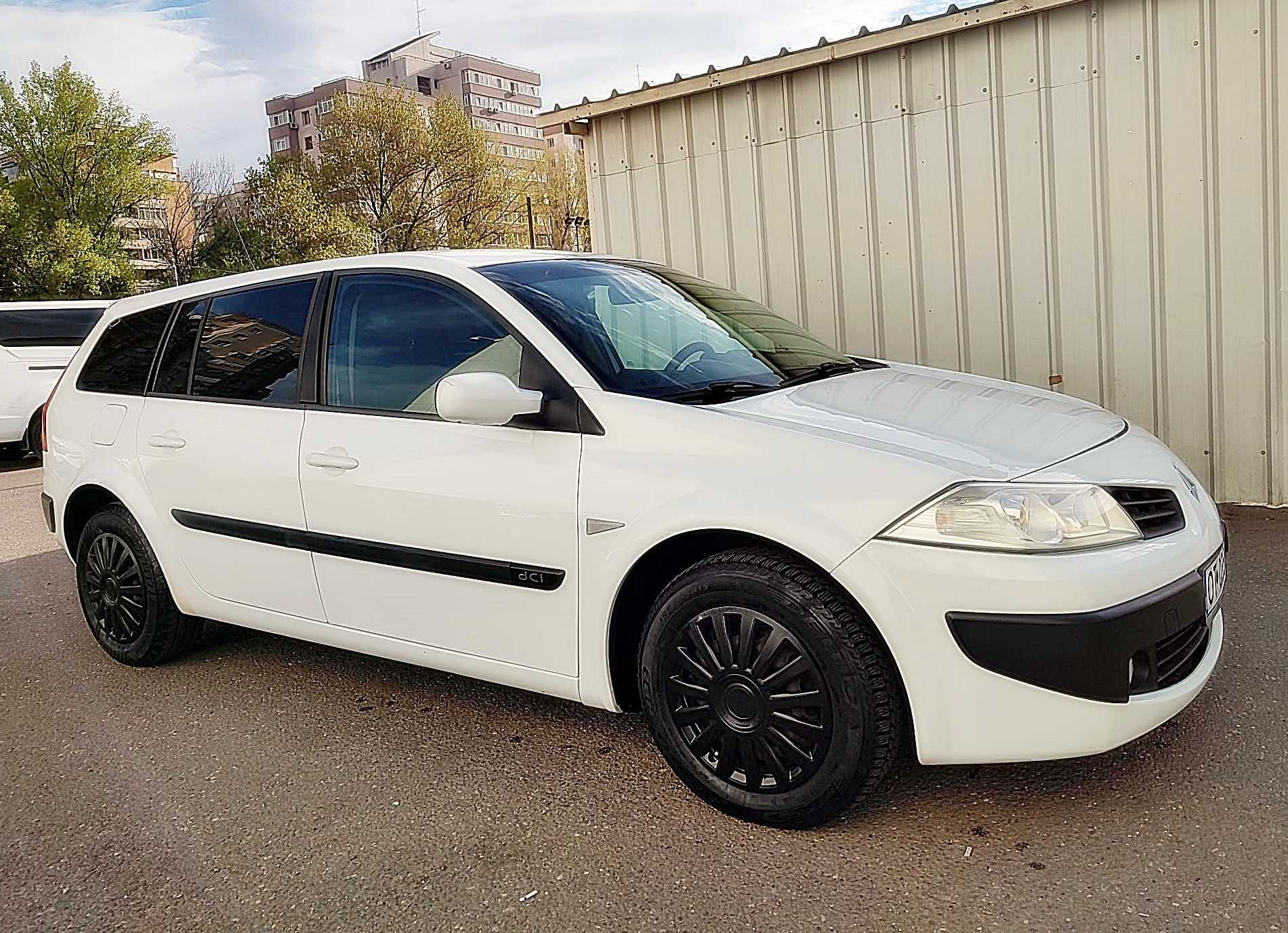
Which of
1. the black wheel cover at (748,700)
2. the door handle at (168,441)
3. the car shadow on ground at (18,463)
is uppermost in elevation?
the door handle at (168,441)

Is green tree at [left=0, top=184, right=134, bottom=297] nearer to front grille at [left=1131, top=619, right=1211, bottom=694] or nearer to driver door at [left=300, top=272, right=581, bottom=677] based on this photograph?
driver door at [left=300, top=272, right=581, bottom=677]

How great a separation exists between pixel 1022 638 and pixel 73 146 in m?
41.9

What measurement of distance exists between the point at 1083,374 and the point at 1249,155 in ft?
4.32

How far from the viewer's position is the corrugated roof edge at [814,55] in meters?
5.71

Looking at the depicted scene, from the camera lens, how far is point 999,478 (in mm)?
2549

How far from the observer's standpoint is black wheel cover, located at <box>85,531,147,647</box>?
4246 millimetres

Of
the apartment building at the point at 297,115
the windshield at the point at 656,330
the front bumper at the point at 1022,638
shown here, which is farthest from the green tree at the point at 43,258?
the apartment building at the point at 297,115

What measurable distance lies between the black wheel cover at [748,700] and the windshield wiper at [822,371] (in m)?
0.88

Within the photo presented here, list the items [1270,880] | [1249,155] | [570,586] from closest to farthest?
1. [1270,880]
2. [570,586]
3. [1249,155]

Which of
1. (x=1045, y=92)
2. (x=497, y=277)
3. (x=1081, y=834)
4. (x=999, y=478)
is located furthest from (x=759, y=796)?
(x=1045, y=92)

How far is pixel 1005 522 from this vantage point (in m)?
2.49

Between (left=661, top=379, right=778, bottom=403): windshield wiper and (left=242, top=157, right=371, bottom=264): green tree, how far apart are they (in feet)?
141

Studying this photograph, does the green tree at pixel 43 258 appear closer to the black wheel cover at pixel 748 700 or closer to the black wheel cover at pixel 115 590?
the black wheel cover at pixel 115 590

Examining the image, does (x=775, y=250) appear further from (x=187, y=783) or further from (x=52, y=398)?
(x=187, y=783)
